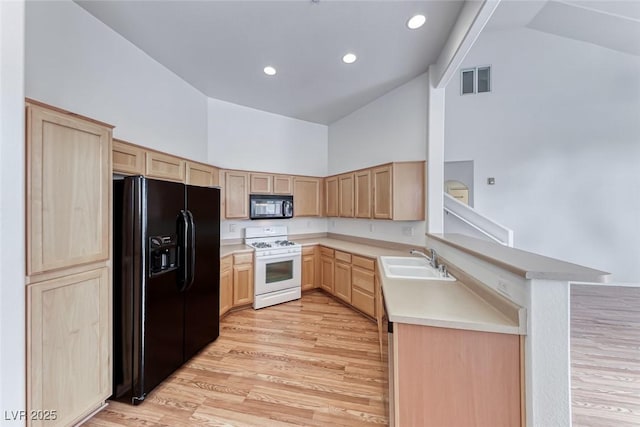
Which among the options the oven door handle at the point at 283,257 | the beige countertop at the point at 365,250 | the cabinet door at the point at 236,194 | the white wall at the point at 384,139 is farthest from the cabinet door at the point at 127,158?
the white wall at the point at 384,139

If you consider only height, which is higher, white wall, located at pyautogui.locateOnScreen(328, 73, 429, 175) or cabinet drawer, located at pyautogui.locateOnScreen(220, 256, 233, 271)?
white wall, located at pyautogui.locateOnScreen(328, 73, 429, 175)

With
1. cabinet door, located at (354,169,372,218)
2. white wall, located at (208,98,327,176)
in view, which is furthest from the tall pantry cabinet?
cabinet door, located at (354,169,372,218)

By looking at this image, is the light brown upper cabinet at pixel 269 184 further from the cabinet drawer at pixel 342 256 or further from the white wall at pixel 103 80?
the cabinet drawer at pixel 342 256

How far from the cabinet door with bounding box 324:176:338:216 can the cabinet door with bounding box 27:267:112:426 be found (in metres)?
3.12

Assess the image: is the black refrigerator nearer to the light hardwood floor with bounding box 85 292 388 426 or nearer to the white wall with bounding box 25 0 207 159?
the light hardwood floor with bounding box 85 292 388 426

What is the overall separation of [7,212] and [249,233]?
2867 mm

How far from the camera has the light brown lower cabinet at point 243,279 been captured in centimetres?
329

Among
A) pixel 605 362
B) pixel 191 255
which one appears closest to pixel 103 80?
pixel 191 255

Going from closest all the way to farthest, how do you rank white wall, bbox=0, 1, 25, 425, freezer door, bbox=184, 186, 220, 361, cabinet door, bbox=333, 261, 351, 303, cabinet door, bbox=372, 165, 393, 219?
white wall, bbox=0, 1, 25, 425 → freezer door, bbox=184, 186, 220, 361 → cabinet door, bbox=372, 165, 393, 219 → cabinet door, bbox=333, 261, 351, 303

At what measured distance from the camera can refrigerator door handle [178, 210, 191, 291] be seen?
214cm

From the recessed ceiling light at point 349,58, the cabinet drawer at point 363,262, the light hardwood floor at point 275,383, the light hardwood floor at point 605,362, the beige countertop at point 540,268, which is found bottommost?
the light hardwood floor at point 275,383

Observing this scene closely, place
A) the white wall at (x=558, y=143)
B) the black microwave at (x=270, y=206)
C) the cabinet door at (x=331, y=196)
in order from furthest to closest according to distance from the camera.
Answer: the white wall at (x=558, y=143)
the cabinet door at (x=331, y=196)
the black microwave at (x=270, y=206)

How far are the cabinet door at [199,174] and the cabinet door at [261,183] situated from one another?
0.60 metres

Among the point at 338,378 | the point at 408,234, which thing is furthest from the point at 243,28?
the point at 338,378
